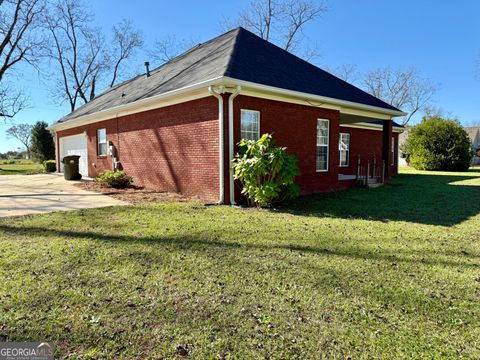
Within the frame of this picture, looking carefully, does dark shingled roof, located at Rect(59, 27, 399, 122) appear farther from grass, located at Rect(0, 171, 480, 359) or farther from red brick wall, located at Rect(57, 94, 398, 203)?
grass, located at Rect(0, 171, 480, 359)

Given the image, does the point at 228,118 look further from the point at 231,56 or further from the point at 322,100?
the point at 322,100

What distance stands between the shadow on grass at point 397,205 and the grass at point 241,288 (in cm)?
78

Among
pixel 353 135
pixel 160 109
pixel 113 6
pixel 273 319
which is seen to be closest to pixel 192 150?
pixel 160 109

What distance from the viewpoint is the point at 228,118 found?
786cm

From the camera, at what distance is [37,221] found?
6.09m

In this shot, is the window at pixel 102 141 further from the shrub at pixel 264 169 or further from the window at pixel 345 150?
the window at pixel 345 150

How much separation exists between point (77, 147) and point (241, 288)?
54.8ft

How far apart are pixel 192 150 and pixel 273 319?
6832mm

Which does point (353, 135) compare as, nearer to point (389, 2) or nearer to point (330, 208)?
point (389, 2)

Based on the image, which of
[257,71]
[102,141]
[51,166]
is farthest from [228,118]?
[51,166]

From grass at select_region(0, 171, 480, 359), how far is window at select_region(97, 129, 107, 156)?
27.4ft

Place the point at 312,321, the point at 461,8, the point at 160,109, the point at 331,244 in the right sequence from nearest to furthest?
the point at 312,321 → the point at 331,244 → the point at 160,109 → the point at 461,8

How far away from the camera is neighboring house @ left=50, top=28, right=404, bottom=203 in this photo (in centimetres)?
805

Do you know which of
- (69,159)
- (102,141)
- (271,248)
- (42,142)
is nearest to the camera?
(271,248)
